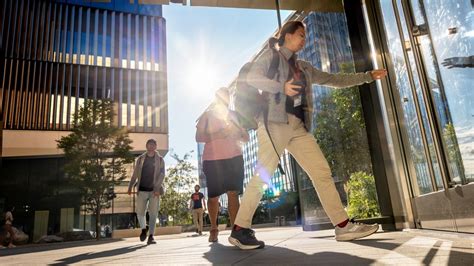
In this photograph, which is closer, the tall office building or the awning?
the awning

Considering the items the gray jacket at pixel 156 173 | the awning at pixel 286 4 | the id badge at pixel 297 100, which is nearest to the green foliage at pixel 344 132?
the awning at pixel 286 4

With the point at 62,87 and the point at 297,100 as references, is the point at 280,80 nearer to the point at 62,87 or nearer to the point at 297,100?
the point at 297,100

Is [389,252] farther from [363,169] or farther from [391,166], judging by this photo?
[363,169]

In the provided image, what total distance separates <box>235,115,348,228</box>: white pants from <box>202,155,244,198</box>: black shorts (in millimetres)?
1533

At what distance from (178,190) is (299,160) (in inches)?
948

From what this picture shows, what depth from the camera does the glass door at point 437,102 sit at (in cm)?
228

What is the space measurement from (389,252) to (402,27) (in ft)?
7.19

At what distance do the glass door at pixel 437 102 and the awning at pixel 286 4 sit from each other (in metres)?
1.59

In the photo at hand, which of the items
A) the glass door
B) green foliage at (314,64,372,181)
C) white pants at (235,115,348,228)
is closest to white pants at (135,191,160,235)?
green foliage at (314,64,372,181)

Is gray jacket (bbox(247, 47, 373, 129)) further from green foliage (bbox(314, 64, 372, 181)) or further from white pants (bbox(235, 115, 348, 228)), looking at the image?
green foliage (bbox(314, 64, 372, 181))

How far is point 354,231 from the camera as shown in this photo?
2.85 metres

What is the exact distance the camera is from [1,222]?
881 inches

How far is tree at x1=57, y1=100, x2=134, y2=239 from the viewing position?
1827cm

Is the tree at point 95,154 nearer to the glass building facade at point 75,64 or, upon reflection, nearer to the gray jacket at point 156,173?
the glass building facade at point 75,64
